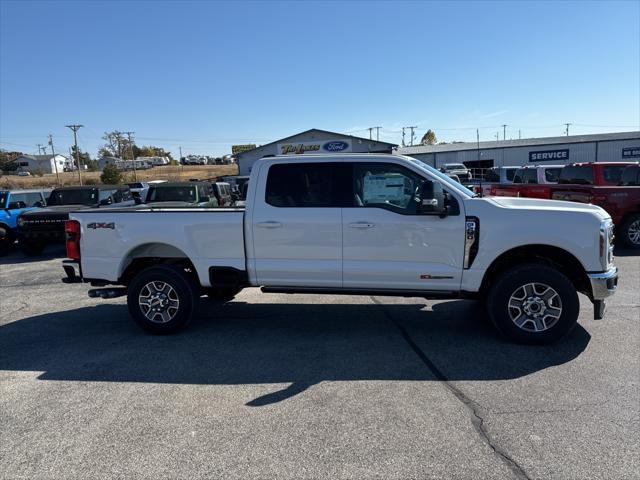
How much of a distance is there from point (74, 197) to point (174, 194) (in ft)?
11.3

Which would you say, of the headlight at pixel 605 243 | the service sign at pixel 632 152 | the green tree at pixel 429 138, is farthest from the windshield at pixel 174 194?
the green tree at pixel 429 138

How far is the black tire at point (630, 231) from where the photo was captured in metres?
10.5

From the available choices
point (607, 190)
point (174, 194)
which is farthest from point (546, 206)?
point (174, 194)

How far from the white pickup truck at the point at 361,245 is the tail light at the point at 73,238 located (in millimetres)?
18

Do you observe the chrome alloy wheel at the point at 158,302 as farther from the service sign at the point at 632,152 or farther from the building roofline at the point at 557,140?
the service sign at the point at 632,152

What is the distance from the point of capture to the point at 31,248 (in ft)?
40.4

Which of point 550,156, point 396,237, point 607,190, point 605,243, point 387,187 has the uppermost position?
point 550,156

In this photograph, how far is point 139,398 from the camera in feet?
12.8

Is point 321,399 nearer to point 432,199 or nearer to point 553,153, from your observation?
point 432,199

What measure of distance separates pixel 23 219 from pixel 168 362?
9.56 meters

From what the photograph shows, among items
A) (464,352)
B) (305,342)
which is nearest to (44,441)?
(305,342)

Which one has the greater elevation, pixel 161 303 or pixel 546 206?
pixel 546 206

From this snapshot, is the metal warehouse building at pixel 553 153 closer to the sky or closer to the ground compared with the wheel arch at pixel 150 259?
closer to the sky

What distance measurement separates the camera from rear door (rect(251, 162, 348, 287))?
5078mm
